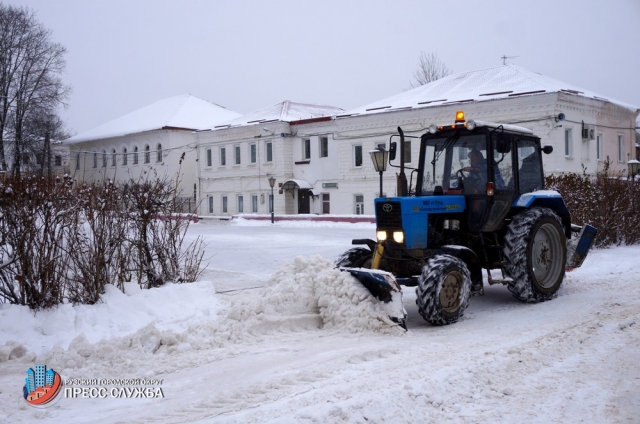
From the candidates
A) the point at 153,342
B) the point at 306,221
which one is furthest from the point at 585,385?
the point at 306,221

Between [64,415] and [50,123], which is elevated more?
[50,123]

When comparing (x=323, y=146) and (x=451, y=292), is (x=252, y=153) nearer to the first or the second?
(x=323, y=146)

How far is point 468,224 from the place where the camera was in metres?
9.22

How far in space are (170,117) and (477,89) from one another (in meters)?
28.2

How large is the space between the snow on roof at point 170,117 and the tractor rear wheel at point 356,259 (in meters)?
43.3

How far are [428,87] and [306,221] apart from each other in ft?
38.0

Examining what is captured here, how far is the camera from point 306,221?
34.6 metres

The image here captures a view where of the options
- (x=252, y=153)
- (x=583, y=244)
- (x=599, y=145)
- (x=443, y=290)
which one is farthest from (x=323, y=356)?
(x=252, y=153)

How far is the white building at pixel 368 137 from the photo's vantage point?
1232 inches

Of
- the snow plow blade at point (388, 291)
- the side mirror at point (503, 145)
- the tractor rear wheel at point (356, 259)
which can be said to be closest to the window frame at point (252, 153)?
the tractor rear wheel at point (356, 259)

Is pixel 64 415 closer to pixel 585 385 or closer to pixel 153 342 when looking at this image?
pixel 153 342

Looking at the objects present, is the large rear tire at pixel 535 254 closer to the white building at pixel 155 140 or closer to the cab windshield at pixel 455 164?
the cab windshield at pixel 455 164

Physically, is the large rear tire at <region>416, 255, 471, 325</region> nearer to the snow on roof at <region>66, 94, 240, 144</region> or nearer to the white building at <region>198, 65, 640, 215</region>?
the white building at <region>198, 65, 640, 215</region>

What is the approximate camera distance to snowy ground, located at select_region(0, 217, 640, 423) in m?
5.07
